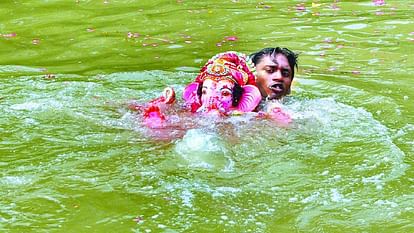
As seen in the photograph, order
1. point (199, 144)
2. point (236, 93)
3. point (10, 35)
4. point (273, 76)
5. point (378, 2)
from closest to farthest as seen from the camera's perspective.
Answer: point (199, 144) < point (236, 93) < point (273, 76) < point (10, 35) < point (378, 2)

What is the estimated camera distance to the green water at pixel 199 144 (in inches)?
163

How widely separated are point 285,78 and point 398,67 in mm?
2108

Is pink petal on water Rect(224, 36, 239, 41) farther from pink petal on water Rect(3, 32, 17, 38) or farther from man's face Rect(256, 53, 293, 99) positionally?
man's face Rect(256, 53, 293, 99)

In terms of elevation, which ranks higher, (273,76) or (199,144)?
(273,76)

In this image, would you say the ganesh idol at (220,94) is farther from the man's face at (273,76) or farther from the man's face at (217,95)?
the man's face at (273,76)

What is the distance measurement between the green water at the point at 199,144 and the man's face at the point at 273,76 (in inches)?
7.5

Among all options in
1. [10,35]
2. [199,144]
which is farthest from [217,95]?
[10,35]

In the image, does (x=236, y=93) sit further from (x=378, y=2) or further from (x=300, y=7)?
(x=378, y=2)

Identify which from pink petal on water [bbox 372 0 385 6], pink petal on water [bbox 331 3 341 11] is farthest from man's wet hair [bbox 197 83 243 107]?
pink petal on water [bbox 372 0 385 6]

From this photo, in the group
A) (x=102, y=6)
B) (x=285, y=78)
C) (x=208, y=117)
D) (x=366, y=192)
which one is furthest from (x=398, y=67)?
(x=102, y=6)

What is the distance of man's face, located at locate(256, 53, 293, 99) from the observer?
6.27 meters

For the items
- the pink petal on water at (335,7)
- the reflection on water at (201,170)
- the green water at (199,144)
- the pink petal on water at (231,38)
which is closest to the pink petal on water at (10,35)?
the green water at (199,144)

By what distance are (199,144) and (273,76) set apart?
145cm

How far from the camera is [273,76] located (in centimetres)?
629
